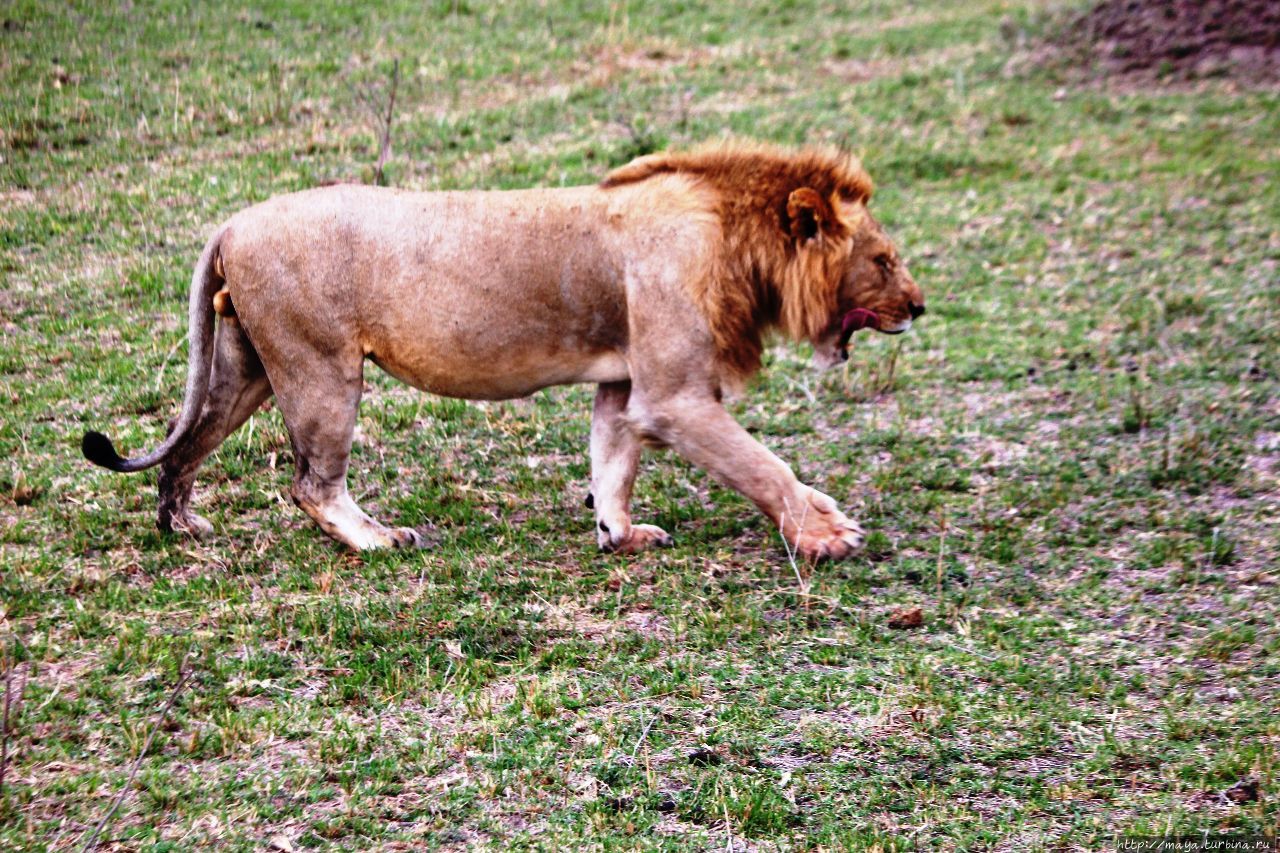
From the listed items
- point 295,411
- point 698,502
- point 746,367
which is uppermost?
point 746,367

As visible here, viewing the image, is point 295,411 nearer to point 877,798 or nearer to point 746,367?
point 746,367

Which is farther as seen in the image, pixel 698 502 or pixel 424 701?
pixel 698 502

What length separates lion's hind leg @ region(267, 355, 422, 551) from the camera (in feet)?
15.7

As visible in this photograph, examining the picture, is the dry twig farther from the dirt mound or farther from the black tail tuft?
the dirt mound

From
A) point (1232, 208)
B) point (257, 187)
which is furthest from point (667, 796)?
point (1232, 208)

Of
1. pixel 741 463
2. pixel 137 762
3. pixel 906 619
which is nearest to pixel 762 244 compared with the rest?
pixel 741 463

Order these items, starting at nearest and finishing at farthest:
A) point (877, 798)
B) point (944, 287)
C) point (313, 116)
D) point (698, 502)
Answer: point (877, 798)
point (698, 502)
point (944, 287)
point (313, 116)

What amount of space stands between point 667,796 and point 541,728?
472 mm

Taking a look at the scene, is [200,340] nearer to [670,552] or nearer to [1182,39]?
[670,552]

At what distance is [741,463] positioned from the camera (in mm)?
4793

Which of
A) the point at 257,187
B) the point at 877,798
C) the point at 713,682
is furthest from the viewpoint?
the point at 257,187

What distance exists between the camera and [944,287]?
784 centimetres

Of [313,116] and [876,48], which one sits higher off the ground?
[876,48]

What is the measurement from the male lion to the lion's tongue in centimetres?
9
